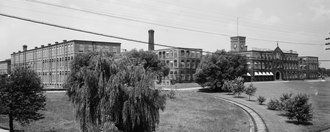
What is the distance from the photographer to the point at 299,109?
30.8m

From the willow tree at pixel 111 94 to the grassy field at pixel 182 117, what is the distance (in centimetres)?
807

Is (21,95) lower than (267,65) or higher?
lower

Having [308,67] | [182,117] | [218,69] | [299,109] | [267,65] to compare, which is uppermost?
[267,65]

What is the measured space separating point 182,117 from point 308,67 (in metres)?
98.0

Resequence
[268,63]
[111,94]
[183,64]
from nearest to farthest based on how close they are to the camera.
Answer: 1. [111,94]
2. [183,64]
3. [268,63]

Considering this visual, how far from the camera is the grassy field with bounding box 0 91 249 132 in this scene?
27203 mm

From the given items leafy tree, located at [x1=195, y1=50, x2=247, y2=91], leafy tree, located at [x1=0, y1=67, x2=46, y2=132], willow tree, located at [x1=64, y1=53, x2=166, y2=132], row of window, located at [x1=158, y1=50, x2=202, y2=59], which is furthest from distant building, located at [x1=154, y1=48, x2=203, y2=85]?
willow tree, located at [x1=64, y1=53, x2=166, y2=132]

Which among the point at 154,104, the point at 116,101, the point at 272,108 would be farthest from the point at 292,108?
the point at 116,101

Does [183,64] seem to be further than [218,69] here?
Yes

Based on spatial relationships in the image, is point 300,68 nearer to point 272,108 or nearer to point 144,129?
point 272,108

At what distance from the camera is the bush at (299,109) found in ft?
100

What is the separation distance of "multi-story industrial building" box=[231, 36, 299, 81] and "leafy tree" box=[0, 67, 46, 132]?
232ft

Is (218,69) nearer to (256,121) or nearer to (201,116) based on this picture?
(201,116)

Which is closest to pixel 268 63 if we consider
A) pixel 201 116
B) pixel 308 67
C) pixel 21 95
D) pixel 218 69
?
pixel 308 67
